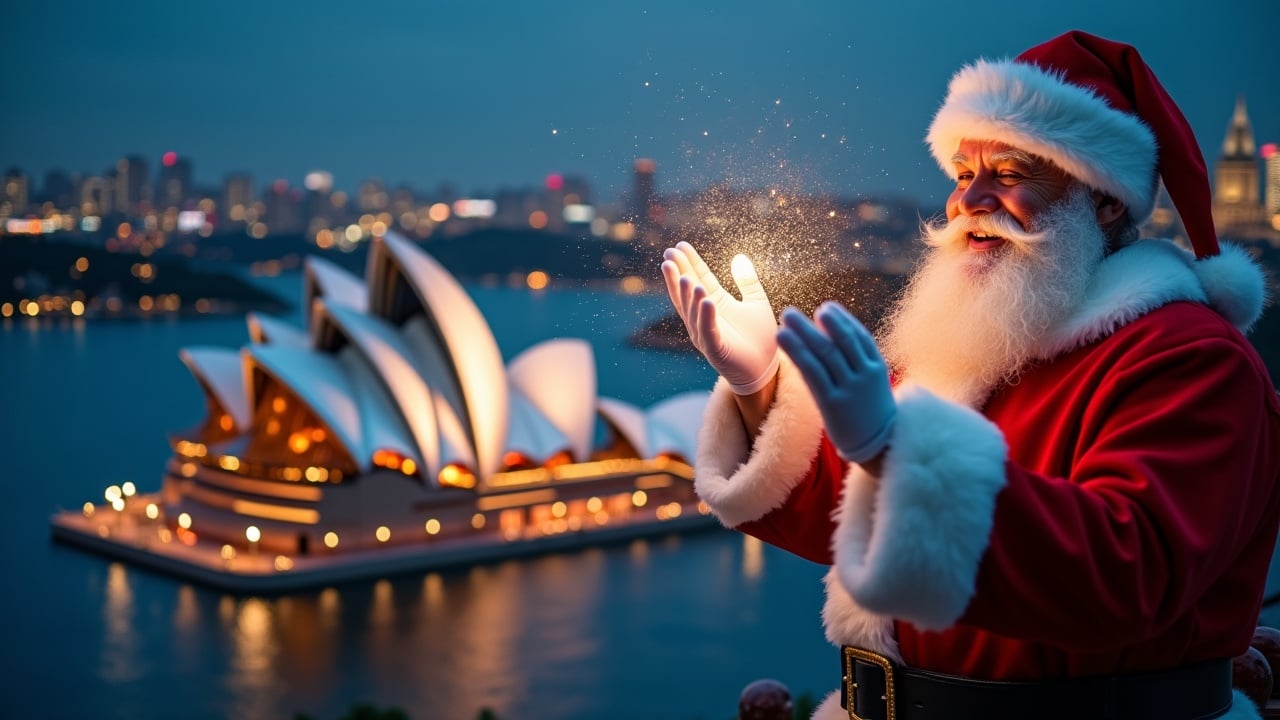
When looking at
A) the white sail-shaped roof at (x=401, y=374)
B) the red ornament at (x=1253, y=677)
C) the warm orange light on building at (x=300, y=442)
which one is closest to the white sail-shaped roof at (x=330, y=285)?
the white sail-shaped roof at (x=401, y=374)

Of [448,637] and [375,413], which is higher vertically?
[375,413]

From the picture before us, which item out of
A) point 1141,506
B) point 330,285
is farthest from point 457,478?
point 1141,506

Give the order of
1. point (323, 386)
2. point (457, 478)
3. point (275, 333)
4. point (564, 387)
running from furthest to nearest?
point (275, 333)
point (564, 387)
point (457, 478)
point (323, 386)

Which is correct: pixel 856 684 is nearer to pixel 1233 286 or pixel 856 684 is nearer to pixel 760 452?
pixel 760 452

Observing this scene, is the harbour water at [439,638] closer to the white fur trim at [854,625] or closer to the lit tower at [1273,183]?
the lit tower at [1273,183]

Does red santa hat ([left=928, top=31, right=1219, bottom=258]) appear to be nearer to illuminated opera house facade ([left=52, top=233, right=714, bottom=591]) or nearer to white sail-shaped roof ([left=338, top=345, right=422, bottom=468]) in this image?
illuminated opera house facade ([left=52, top=233, right=714, bottom=591])

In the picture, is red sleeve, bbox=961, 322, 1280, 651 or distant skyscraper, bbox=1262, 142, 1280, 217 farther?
distant skyscraper, bbox=1262, 142, 1280, 217

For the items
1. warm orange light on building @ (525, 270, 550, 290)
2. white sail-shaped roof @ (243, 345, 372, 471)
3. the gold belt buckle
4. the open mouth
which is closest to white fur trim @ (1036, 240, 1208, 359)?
the open mouth
